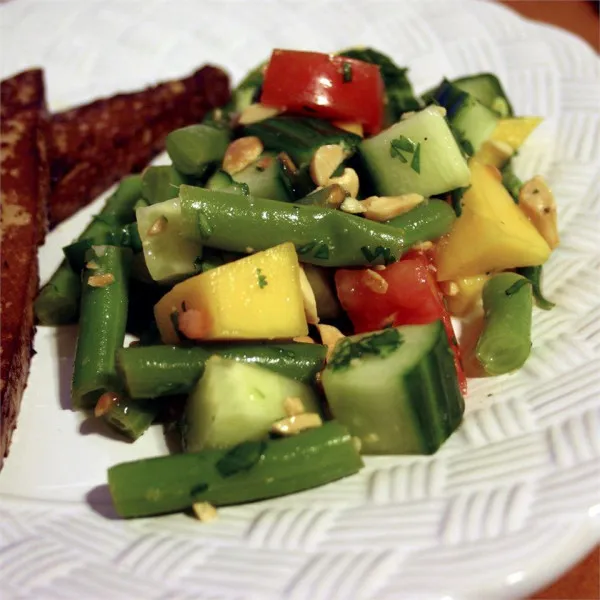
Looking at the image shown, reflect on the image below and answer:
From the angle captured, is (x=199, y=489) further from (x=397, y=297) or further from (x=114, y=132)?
(x=114, y=132)

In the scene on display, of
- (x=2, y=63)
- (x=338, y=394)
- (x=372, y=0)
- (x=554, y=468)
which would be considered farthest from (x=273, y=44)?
(x=554, y=468)

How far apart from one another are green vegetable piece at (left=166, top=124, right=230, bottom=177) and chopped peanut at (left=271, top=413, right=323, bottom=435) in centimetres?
105

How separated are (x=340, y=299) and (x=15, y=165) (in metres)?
1.59

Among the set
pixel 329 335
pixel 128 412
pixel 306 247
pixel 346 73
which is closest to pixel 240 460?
pixel 128 412

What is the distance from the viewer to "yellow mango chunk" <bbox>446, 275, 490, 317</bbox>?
2.30 meters

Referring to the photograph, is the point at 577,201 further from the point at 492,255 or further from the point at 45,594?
the point at 45,594

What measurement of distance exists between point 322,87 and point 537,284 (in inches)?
41.3

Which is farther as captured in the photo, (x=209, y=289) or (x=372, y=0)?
(x=372, y=0)

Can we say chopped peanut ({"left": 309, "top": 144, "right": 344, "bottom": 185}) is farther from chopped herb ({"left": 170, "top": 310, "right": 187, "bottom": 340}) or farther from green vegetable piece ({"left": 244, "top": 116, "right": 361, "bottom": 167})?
chopped herb ({"left": 170, "top": 310, "right": 187, "bottom": 340})

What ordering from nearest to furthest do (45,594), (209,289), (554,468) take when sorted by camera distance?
(45,594), (554,468), (209,289)

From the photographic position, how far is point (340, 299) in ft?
7.12

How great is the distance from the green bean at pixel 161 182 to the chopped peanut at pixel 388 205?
692mm

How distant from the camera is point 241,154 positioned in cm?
234

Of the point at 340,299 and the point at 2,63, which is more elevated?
the point at 2,63
